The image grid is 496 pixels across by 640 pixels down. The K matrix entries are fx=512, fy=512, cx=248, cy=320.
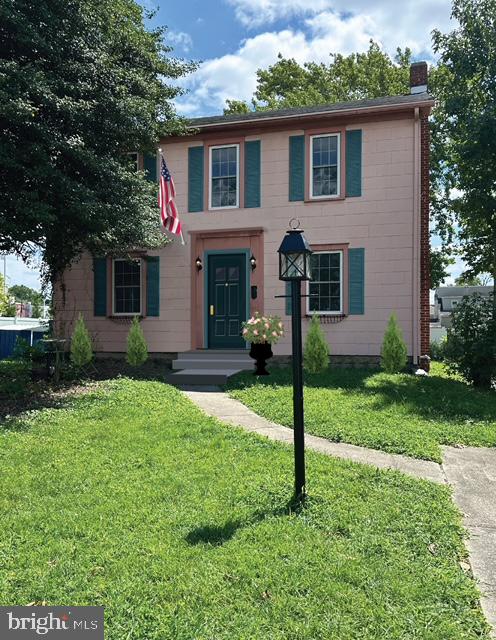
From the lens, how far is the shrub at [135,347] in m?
11.7

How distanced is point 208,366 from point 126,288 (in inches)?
127

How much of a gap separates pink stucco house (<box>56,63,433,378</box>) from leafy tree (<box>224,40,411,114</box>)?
12.7 m

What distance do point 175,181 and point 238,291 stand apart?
3.07 meters

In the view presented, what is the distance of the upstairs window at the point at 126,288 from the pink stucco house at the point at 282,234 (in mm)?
32

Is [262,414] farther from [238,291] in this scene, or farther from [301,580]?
[238,291]

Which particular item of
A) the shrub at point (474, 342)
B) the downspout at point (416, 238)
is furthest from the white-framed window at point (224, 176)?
the shrub at point (474, 342)

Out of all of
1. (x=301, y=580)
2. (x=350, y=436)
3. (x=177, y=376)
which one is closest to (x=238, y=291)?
(x=177, y=376)

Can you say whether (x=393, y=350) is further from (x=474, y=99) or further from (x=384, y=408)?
(x=474, y=99)

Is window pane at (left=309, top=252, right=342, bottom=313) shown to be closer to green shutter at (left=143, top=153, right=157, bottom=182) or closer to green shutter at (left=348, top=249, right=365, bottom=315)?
green shutter at (left=348, top=249, right=365, bottom=315)

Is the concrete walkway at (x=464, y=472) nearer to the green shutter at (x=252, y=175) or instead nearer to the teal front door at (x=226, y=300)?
the teal front door at (x=226, y=300)

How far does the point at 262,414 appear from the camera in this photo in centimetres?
723

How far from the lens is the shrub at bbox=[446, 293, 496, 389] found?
886cm

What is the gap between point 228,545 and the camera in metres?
3.16


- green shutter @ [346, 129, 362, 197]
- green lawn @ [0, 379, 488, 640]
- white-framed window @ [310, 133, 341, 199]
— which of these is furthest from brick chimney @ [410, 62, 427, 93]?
green lawn @ [0, 379, 488, 640]
